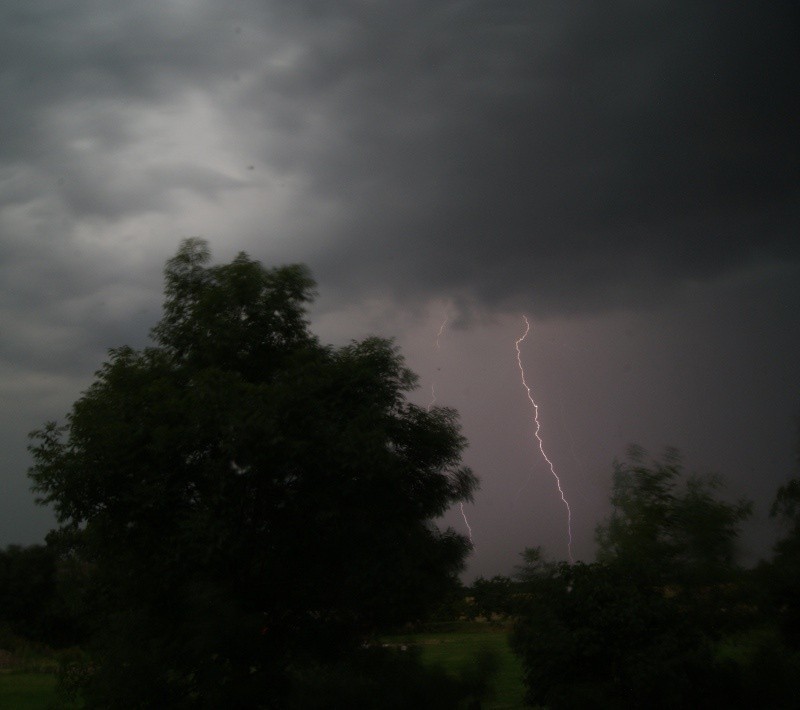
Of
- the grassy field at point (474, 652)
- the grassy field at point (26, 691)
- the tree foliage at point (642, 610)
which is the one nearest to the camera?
the tree foliage at point (642, 610)

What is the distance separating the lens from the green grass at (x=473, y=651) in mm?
15922

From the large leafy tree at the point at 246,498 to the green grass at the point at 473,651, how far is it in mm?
1215

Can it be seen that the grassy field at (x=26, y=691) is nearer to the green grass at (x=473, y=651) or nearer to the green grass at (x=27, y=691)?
the green grass at (x=27, y=691)

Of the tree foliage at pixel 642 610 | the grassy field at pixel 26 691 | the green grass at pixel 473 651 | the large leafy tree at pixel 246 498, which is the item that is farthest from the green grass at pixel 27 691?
the tree foliage at pixel 642 610

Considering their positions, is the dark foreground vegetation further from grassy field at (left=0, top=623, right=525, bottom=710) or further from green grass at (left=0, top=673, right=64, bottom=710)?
green grass at (left=0, top=673, right=64, bottom=710)

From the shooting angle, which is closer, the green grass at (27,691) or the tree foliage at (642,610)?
the tree foliage at (642,610)

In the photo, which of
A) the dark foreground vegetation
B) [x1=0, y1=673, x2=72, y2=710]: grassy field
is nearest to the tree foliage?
the dark foreground vegetation

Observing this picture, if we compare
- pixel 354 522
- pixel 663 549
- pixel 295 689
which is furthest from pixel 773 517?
pixel 295 689

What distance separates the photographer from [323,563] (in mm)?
16125

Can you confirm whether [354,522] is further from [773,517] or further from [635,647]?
[773,517]

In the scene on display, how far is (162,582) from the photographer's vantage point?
15.5m

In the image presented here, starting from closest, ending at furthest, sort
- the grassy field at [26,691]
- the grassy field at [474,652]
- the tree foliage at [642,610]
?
the tree foliage at [642,610]
the grassy field at [474,652]
the grassy field at [26,691]

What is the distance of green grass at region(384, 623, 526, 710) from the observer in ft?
52.2

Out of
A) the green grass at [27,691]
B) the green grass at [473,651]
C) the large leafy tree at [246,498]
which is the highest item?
the large leafy tree at [246,498]
